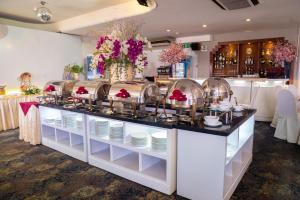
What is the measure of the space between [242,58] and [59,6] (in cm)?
594

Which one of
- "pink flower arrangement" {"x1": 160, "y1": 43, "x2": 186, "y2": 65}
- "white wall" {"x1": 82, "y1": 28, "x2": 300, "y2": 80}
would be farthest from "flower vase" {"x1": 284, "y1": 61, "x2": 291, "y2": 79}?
"pink flower arrangement" {"x1": 160, "y1": 43, "x2": 186, "y2": 65}

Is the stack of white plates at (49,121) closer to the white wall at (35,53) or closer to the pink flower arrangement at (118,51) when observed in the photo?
the pink flower arrangement at (118,51)

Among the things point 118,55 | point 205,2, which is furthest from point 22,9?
point 205,2

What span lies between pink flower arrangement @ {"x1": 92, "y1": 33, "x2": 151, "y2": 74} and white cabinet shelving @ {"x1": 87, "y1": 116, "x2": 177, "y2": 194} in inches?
32.9

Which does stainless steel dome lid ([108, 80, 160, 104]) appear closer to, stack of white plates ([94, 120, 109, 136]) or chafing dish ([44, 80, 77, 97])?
stack of white plates ([94, 120, 109, 136])

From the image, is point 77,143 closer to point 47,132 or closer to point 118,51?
point 47,132


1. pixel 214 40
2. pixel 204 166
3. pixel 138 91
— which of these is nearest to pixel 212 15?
pixel 214 40

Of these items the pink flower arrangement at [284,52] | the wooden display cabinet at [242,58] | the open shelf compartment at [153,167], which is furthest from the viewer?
the wooden display cabinet at [242,58]

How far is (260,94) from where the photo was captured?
218 inches

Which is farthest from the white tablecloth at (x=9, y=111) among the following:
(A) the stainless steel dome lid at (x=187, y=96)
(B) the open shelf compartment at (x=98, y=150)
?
(A) the stainless steel dome lid at (x=187, y=96)

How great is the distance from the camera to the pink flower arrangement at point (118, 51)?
9.14 ft

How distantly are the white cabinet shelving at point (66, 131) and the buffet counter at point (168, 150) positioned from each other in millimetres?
16

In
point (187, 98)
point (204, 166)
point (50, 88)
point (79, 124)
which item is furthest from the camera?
point (50, 88)

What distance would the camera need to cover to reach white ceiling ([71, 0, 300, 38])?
3.95m
